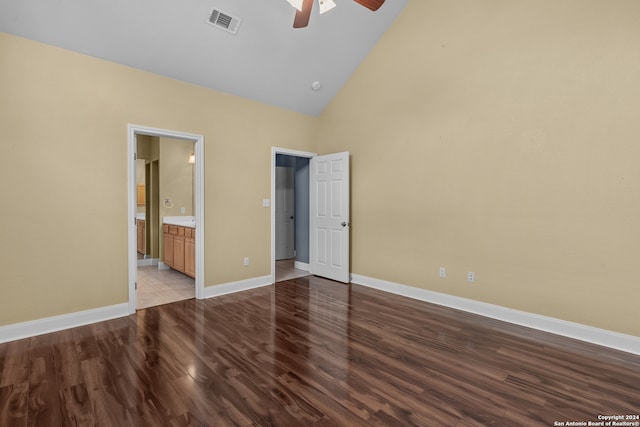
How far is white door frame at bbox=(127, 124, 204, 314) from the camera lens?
11.2ft

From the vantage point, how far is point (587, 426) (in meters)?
1.74

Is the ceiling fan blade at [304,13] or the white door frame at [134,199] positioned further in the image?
the white door frame at [134,199]

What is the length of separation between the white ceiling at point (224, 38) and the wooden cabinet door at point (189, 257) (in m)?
2.29

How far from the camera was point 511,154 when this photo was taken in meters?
3.23

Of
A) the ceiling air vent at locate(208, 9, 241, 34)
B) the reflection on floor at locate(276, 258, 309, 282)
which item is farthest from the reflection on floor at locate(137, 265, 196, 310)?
the ceiling air vent at locate(208, 9, 241, 34)

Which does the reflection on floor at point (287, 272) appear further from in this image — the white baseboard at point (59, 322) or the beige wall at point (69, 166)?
the white baseboard at point (59, 322)

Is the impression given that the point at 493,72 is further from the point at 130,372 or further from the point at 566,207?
the point at 130,372

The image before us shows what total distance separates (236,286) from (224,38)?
317 centimetres

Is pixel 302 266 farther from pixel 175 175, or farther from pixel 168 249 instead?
pixel 175 175

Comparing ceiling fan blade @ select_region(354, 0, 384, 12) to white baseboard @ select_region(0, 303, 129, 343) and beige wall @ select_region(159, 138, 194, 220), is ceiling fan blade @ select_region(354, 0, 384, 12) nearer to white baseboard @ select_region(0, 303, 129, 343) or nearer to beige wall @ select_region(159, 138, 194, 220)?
white baseboard @ select_region(0, 303, 129, 343)

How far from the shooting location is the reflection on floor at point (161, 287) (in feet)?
12.9

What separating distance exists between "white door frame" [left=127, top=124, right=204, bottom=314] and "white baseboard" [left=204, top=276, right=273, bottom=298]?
0.12 meters

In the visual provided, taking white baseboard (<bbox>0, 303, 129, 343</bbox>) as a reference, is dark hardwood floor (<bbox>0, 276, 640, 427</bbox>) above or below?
below

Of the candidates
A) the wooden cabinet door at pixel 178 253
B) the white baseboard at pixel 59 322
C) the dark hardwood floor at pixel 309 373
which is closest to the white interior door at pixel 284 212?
the wooden cabinet door at pixel 178 253
